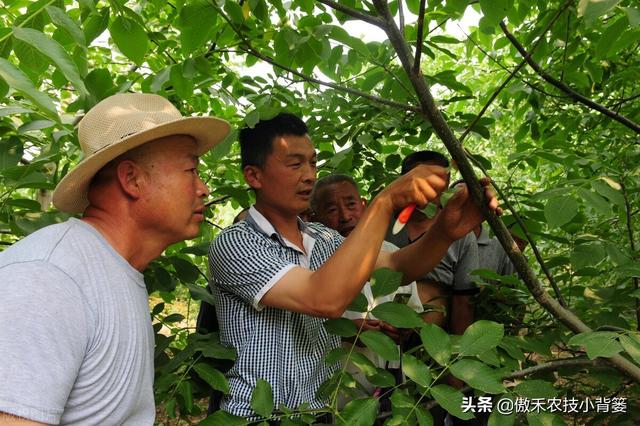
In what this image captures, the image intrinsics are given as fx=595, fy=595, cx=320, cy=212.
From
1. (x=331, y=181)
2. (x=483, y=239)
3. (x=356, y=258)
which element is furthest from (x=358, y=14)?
(x=483, y=239)

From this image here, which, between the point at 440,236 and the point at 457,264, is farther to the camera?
the point at 457,264

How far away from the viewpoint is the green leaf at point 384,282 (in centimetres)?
173

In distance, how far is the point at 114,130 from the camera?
146 centimetres

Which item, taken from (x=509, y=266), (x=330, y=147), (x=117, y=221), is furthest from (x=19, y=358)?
(x=509, y=266)

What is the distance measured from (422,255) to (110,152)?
112cm

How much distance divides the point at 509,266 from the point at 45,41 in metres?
2.70

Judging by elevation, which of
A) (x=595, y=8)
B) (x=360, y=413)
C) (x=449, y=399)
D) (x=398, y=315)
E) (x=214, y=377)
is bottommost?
(x=214, y=377)

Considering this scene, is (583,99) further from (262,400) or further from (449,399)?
(262,400)

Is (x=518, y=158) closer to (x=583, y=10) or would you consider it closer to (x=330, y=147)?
(x=583, y=10)

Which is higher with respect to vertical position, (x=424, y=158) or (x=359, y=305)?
(x=424, y=158)

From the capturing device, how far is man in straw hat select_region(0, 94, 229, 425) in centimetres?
106

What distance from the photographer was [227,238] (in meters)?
1.89

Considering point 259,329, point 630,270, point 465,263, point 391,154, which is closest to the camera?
point 630,270

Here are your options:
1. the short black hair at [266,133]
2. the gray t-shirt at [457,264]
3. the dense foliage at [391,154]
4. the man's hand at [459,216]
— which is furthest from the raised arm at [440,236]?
the gray t-shirt at [457,264]
